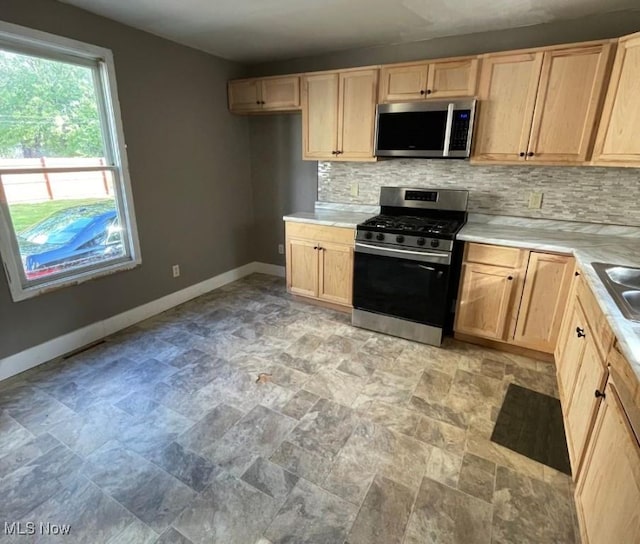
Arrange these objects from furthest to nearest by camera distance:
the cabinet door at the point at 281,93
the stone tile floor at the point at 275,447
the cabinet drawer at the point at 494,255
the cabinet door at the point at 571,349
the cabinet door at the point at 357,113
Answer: the cabinet door at the point at 281,93 < the cabinet door at the point at 357,113 < the cabinet drawer at the point at 494,255 < the cabinet door at the point at 571,349 < the stone tile floor at the point at 275,447

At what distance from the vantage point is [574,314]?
2.04 meters

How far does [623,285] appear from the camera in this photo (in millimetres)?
1652

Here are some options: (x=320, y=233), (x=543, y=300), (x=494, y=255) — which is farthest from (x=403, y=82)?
(x=543, y=300)

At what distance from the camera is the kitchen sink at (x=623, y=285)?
1377 millimetres

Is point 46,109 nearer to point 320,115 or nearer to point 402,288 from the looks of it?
point 320,115

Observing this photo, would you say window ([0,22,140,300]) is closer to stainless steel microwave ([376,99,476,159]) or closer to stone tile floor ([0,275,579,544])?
stone tile floor ([0,275,579,544])

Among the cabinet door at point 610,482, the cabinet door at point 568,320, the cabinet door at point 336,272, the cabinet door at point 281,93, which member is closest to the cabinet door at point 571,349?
the cabinet door at point 568,320

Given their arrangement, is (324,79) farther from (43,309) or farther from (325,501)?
(325,501)

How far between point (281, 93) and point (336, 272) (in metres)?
1.80

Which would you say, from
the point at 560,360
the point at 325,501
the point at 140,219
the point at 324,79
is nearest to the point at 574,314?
the point at 560,360

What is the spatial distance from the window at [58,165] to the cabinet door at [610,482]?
320 centimetres

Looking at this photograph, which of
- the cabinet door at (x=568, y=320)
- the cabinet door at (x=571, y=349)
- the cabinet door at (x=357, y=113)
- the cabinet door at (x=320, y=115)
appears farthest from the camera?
the cabinet door at (x=320, y=115)

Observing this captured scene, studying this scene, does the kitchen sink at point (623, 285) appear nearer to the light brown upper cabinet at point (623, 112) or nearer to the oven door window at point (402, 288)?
the light brown upper cabinet at point (623, 112)

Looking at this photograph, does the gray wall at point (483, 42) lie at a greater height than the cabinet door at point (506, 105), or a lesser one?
greater
